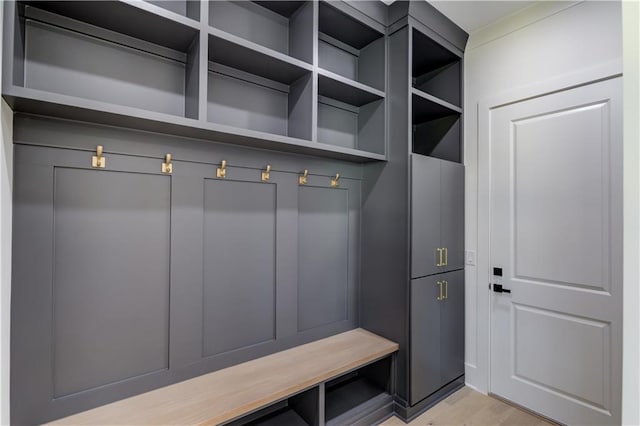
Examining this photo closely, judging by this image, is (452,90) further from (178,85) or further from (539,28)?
(178,85)

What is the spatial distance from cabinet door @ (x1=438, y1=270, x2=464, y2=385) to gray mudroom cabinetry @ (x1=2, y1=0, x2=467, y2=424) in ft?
0.05

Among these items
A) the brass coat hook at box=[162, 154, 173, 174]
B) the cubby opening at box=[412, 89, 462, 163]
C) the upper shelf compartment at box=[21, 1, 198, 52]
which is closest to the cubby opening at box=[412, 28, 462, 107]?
the cubby opening at box=[412, 89, 462, 163]

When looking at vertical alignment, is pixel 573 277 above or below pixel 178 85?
below

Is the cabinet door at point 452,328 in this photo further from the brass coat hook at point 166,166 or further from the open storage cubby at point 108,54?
the open storage cubby at point 108,54

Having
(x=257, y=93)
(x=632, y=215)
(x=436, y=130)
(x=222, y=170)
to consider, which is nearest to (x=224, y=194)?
(x=222, y=170)

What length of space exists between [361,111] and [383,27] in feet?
1.96

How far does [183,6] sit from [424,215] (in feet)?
6.34

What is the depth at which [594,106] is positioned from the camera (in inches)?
75.1

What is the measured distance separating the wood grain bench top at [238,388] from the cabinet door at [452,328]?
54cm

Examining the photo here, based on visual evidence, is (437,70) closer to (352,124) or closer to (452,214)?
(352,124)

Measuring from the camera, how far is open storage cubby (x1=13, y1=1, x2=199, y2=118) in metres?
1.25

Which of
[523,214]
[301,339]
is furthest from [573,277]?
[301,339]

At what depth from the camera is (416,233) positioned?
6.97 feet

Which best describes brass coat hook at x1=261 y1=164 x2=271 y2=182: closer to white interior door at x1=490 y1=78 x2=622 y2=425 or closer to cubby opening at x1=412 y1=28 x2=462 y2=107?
cubby opening at x1=412 y1=28 x2=462 y2=107
